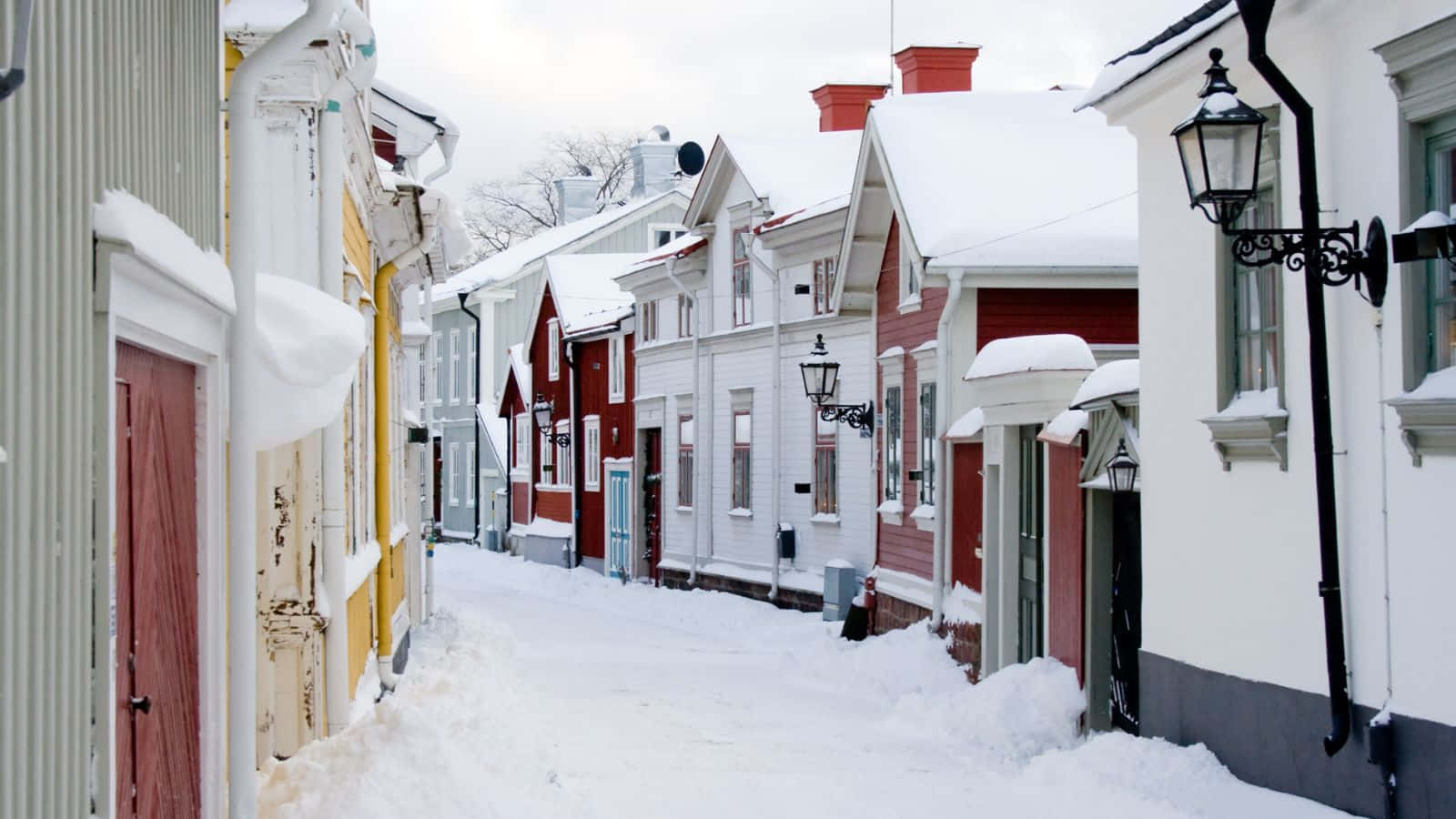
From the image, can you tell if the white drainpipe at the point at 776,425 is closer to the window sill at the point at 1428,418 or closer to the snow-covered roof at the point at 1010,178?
the snow-covered roof at the point at 1010,178

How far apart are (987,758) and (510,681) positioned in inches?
206

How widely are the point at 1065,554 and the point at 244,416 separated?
25.4 feet

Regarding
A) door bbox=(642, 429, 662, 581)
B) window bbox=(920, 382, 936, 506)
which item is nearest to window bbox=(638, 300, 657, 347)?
door bbox=(642, 429, 662, 581)

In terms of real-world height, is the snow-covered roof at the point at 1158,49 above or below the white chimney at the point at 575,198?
below

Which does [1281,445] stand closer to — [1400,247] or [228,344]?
[1400,247]

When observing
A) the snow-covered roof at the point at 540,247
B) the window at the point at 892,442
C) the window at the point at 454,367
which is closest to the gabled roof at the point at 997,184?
the window at the point at 892,442

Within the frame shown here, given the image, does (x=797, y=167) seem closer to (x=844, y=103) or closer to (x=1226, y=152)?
(x=844, y=103)

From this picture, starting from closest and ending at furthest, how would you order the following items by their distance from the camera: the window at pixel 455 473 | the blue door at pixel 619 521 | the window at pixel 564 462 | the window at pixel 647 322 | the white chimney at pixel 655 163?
the window at pixel 647 322 < the blue door at pixel 619 521 < the window at pixel 564 462 < the white chimney at pixel 655 163 < the window at pixel 455 473

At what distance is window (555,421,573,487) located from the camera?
121ft

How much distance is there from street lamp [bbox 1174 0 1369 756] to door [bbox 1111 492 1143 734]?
3.59 metres

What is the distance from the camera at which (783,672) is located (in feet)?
57.4

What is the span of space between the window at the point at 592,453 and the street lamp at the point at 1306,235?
2715 centimetres

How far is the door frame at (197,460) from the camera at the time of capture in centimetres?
427

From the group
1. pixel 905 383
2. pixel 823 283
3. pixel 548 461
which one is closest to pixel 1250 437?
pixel 905 383
